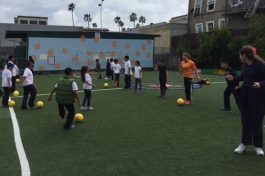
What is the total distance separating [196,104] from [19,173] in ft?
30.2

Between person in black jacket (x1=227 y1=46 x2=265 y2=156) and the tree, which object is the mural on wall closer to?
the tree

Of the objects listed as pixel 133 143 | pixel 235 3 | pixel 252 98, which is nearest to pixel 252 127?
pixel 252 98

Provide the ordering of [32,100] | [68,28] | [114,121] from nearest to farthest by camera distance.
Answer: [114,121]
[32,100]
[68,28]

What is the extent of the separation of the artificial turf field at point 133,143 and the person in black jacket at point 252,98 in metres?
0.34

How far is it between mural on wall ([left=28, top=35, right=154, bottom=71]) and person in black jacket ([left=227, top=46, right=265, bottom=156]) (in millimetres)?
33864

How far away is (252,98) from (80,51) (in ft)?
117

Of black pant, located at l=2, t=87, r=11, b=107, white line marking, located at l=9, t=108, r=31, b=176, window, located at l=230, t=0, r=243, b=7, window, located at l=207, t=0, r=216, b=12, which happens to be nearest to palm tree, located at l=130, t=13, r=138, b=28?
window, located at l=207, t=0, r=216, b=12

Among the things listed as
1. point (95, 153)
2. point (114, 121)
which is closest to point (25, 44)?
point (114, 121)

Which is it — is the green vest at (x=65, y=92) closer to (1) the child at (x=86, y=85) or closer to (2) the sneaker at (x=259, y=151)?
(1) the child at (x=86, y=85)

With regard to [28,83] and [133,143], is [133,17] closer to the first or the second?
[28,83]

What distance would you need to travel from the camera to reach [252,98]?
6.81m

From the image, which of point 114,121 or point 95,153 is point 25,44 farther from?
point 95,153

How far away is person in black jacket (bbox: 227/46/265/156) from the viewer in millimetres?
6801

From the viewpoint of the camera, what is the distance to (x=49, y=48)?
39719 mm
